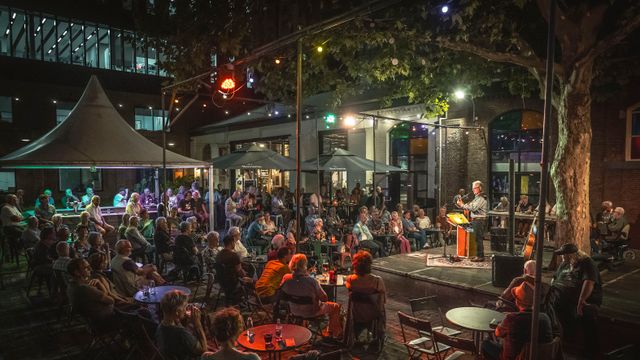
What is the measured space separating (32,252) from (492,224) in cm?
1249

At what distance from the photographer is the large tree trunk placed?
7590mm

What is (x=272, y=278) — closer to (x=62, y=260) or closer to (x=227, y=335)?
(x=227, y=335)

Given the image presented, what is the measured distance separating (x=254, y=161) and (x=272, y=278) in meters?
7.81

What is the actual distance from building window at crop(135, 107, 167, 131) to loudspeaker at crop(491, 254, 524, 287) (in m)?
26.9

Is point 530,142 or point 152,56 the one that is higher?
point 152,56

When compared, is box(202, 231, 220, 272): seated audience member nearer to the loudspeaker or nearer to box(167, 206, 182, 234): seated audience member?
box(167, 206, 182, 234): seated audience member

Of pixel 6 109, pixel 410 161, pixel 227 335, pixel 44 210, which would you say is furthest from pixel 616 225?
pixel 6 109

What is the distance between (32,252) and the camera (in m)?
8.36

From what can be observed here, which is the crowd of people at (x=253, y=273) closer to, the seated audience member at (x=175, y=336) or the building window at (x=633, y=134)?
the seated audience member at (x=175, y=336)

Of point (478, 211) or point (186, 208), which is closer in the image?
point (478, 211)

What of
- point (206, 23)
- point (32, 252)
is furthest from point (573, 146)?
point (32, 252)

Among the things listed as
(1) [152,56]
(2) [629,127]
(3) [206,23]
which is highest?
(1) [152,56]

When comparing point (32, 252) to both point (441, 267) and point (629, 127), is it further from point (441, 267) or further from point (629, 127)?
point (629, 127)

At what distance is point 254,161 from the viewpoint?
44.9ft
